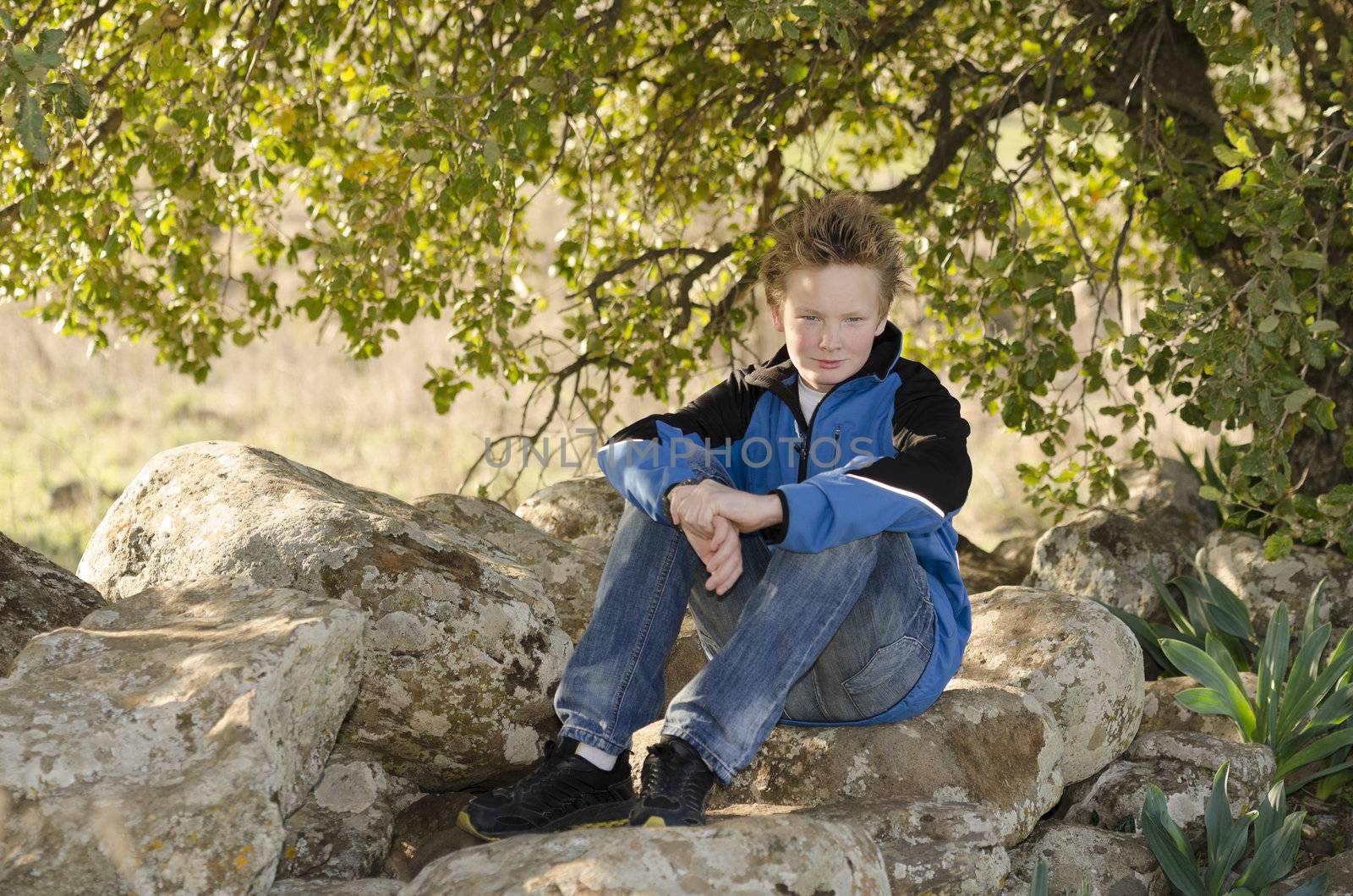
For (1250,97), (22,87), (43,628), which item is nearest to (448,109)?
(22,87)

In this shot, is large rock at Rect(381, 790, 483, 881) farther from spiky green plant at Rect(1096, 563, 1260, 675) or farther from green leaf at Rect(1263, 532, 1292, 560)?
green leaf at Rect(1263, 532, 1292, 560)

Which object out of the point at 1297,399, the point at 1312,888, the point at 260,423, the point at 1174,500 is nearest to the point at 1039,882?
the point at 1312,888

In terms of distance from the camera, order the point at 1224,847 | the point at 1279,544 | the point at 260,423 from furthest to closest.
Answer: the point at 260,423 → the point at 1279,544 → the point at 1224,847

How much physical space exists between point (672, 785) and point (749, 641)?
13.3 inches

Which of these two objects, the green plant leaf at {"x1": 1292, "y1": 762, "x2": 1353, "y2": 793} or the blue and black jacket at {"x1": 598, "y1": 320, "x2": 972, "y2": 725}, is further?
the green plant leaf at {"x1": 1292, "y1": 762, "x2": 1353, "y2": 793}

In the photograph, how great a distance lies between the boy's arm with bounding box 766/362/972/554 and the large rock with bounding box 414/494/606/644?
A: 1.19 m

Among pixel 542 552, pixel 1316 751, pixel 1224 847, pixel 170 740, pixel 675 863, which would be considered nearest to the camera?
pixel 675 863

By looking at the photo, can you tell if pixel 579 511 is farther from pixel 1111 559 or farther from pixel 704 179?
pixel 1111 559

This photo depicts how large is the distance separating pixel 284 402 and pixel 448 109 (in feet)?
30.1

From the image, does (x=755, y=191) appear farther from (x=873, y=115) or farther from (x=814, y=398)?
(x=814, y=398)

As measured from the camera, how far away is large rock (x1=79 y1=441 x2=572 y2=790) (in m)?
3.02

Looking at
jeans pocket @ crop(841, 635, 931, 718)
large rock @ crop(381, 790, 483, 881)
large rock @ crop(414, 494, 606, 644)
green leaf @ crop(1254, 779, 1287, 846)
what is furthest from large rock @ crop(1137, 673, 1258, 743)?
large rock @ crop(381, 790, 483, 881)

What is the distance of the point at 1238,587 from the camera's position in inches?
178

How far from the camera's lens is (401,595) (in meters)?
3.04
